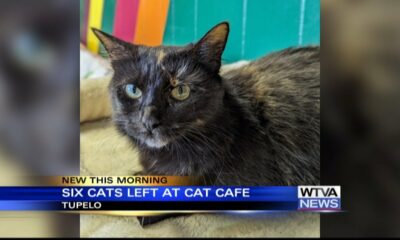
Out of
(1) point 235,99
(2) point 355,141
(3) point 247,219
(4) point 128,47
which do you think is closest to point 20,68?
(4) point 128,47

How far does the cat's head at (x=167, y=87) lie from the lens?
2.74 feet

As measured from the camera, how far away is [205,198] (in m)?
0.89

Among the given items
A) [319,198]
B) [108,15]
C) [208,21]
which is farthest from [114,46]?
[319,198]

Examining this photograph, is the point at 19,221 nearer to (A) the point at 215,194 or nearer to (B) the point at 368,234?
(A) the point at 215,194

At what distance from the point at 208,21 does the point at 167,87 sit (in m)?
0.15

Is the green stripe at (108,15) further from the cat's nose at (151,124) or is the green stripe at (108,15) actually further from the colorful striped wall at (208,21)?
the cat's nose at (151,124)

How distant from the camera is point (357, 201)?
2.95ft

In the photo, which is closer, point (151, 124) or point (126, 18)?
point (151, 124)

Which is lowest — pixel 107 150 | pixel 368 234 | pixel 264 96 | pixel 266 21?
pixel 368 234

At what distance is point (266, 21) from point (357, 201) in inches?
15.0

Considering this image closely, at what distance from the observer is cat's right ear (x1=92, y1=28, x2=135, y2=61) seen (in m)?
0.87

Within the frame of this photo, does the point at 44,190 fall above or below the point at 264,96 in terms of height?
below
